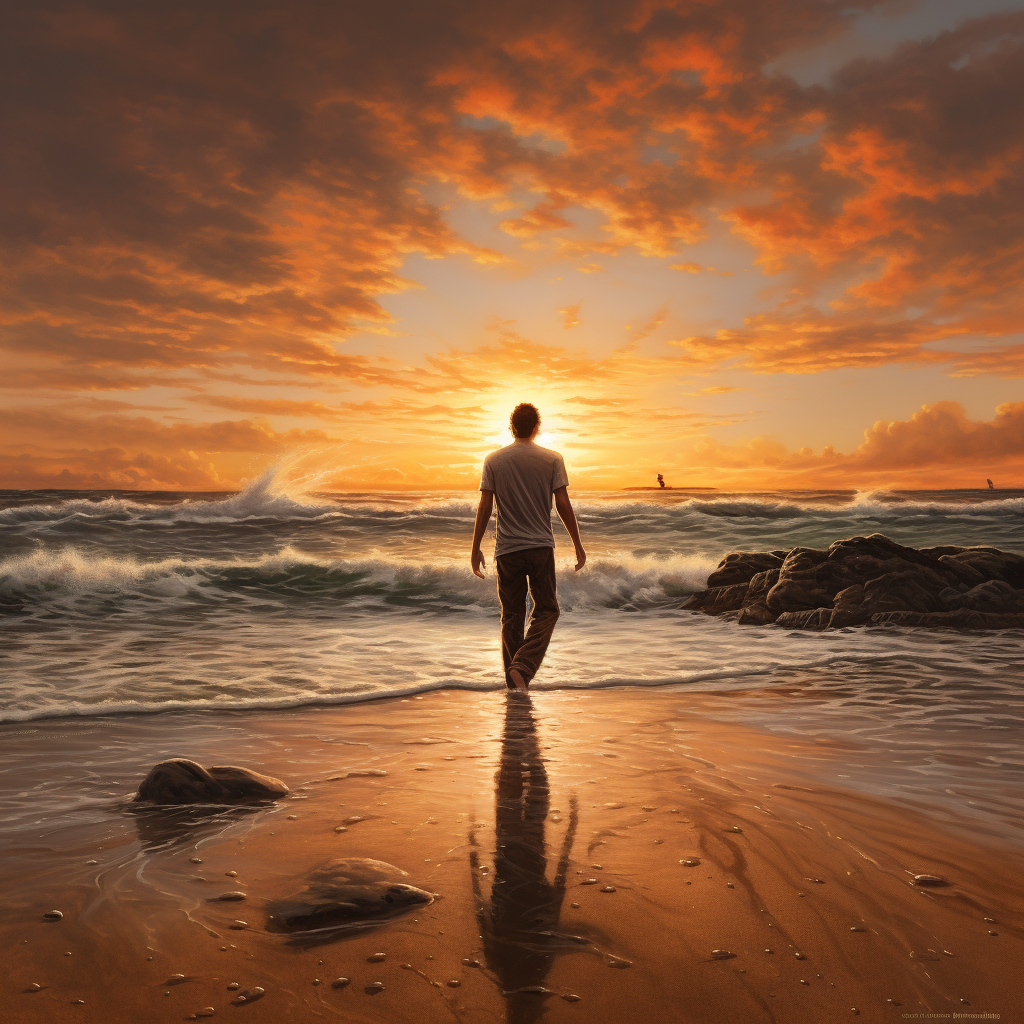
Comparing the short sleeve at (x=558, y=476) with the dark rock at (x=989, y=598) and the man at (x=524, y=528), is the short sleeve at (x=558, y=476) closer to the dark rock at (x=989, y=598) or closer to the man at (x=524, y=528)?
the man at (x=524, y=528)

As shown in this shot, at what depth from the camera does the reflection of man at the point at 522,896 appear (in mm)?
2002

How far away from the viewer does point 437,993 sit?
1944 millimetres

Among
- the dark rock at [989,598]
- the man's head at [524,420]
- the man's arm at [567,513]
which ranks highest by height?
the man's head at [524,420]

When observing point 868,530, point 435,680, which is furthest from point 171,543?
point 868,530

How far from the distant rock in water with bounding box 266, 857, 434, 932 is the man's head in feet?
15.0

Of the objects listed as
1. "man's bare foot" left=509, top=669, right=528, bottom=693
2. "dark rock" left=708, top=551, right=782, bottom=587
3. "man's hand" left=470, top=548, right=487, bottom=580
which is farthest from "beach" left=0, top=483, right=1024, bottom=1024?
"dark rock" left=708, top=551, right=782, bottom=587

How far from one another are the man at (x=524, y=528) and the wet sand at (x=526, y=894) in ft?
7.23

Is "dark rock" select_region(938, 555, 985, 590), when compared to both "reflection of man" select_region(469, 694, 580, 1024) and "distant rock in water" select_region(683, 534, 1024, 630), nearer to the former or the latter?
"distant rock in water" select_region(683, 534, 1024, 630)

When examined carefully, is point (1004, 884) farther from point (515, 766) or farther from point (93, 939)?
point (93, 939)

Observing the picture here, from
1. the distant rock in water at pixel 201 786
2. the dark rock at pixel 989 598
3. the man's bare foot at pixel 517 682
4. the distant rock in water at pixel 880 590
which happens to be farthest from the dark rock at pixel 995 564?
the distant rock in water at pixel 201 786

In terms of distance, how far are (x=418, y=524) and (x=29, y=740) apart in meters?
22.5

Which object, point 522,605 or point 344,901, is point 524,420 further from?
point 344,901

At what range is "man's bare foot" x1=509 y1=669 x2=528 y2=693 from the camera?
640 cm

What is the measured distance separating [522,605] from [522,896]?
4375mm
